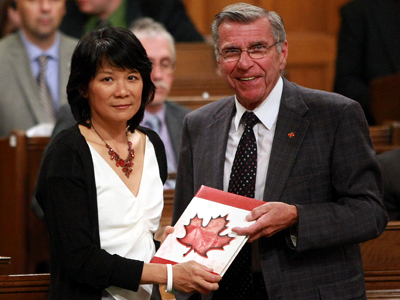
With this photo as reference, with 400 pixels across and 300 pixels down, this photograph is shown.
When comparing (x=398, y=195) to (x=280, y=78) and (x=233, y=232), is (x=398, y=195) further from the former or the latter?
(x=233, y=232)

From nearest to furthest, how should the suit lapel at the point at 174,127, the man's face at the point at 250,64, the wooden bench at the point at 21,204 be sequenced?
1. the man's face at the point at 250,64
2. the wooden bench at the point at 21,204
3. the suit lapel at the point at 174,127

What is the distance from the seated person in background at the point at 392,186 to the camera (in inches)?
112

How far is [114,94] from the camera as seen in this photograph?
185 centimetres

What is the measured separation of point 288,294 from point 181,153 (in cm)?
72

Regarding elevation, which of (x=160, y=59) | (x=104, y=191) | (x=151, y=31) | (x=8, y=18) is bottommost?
(x=104, y=191)

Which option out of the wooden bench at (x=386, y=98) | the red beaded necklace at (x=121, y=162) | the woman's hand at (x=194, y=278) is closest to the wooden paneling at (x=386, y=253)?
the woman's hand at (x=194, y=278)

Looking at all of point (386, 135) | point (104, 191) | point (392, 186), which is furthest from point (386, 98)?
point (104, 191)

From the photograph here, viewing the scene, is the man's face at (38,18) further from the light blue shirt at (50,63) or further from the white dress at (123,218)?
the white dress at (123,218)

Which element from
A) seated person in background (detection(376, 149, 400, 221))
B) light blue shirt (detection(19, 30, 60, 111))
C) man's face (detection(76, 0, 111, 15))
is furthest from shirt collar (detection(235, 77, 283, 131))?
man's face (detection(76, 0, 111, 15))

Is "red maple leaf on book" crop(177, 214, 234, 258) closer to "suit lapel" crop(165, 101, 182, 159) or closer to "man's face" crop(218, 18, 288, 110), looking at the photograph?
"man's face" crop(218, 18, 288, 110)

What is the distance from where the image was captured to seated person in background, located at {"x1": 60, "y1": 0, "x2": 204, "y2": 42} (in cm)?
534

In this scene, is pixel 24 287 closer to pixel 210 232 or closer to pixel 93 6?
pixel 210 232

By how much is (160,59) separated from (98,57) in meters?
2.14

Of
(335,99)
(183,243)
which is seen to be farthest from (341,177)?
(183,243)
